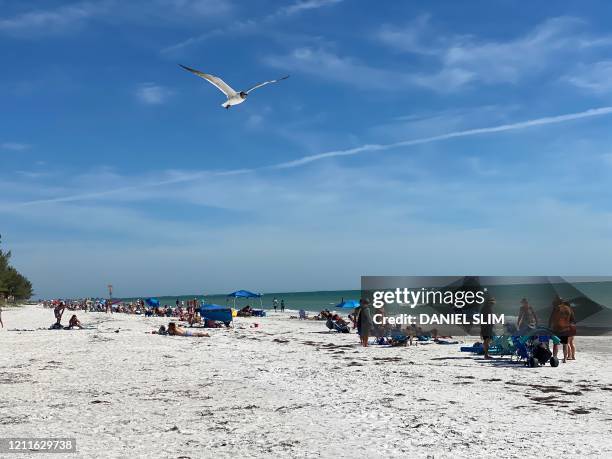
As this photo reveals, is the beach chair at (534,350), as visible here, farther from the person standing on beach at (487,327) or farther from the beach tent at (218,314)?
the beach tent at (218,314)

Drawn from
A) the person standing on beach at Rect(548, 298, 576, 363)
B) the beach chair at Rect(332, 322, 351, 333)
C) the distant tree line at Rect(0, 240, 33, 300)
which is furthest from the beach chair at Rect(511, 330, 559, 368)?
the distant tree line at Rect(0, 240, 33, 300)

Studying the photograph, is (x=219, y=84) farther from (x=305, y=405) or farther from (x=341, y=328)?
(x=341, y=328)

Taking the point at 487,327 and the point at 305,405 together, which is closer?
the point at 305,405

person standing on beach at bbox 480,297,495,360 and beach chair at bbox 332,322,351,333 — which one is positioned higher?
person standing on beach at bbox 480,297,495,360

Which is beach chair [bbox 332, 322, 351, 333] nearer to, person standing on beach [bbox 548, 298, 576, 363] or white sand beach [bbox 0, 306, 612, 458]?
white sand beach [bbox 0, 306, 612, 458]

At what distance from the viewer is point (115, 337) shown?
2186 centimetres

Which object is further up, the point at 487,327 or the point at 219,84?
the point at 219,84

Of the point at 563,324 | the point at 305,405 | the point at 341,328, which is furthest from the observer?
the point at 341,328

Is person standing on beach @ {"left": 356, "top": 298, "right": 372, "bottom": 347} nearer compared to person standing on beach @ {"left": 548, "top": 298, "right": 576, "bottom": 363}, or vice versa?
person standing on beach @ {"left": 548, "top": 298, "right": 576, "bottom": 363}

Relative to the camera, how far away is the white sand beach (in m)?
6.80

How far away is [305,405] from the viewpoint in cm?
915

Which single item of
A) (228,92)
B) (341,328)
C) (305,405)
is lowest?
(341,328)

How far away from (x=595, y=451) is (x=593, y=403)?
10.4 ft

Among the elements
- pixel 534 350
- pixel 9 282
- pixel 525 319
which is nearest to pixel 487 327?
pixel 525 319
